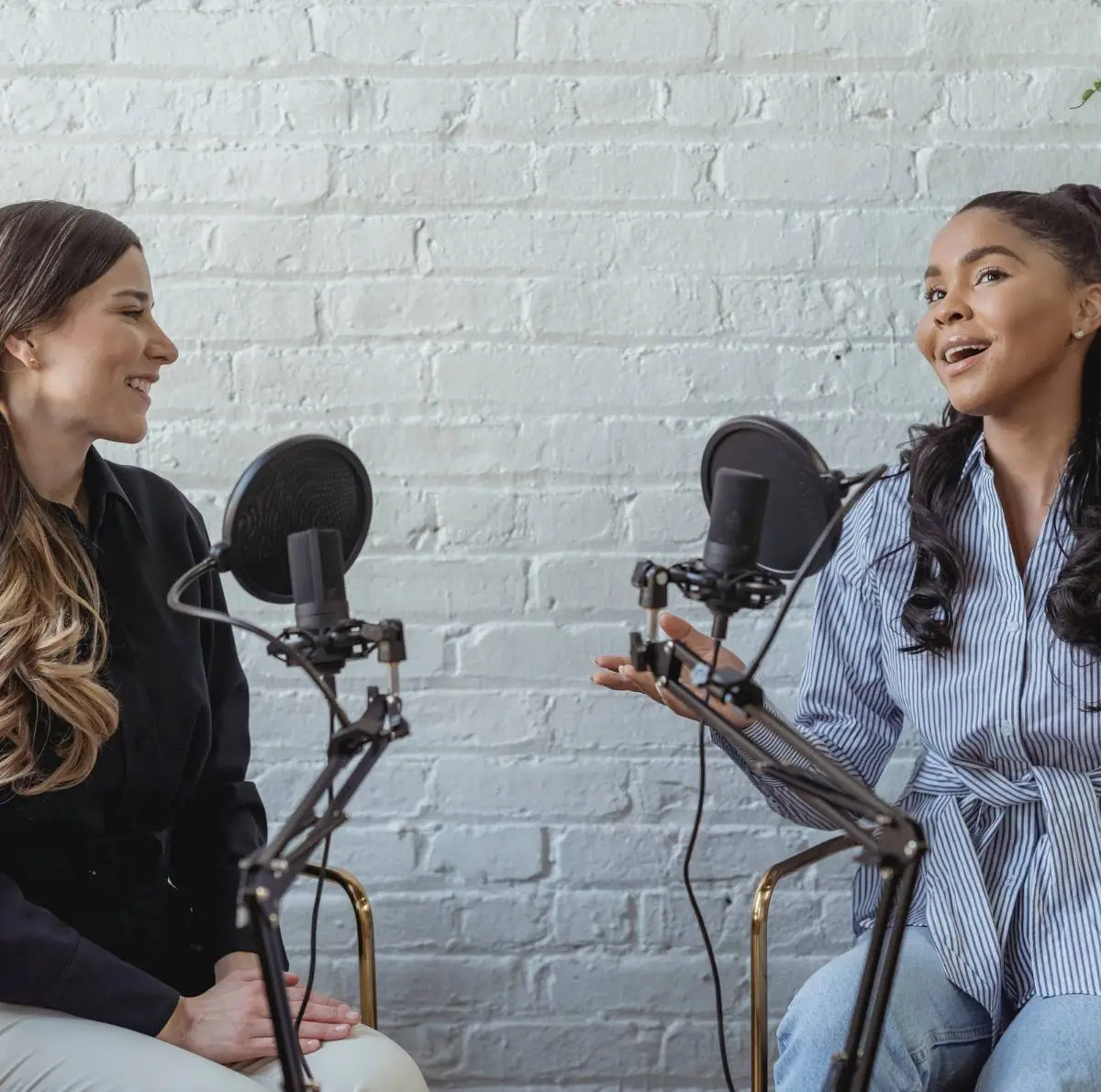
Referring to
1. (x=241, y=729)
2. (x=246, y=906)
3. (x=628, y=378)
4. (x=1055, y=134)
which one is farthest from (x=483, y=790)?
(x=1055, y=134)

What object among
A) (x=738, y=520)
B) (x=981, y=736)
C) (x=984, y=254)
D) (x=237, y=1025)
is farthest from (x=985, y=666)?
(x=237, y=1025)

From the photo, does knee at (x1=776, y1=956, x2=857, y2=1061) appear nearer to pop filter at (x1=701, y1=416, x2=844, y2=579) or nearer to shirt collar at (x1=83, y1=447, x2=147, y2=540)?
pop filter at (x1=701, y1=416, x2=844, y2=579)

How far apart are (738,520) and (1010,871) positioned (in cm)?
64

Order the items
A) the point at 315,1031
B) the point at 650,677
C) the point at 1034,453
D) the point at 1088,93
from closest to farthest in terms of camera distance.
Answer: the point at 650,677
the point at 315,1031
the point at 1034,453
the point at 1088,93

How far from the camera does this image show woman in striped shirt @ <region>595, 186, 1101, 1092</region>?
1.28 metres

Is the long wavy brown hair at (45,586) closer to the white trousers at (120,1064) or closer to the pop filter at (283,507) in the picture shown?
the white trousers at (120,1064)

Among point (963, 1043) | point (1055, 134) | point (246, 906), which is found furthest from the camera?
point (1055, 134)

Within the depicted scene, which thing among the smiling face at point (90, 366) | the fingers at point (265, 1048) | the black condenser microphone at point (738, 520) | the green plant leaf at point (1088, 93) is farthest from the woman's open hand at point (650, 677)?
the green plant leaf at point (1088, 93)

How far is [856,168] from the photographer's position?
167 cm

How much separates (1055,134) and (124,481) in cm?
122

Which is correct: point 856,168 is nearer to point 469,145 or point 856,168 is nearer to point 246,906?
point 469,145

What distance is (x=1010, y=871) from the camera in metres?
1.34

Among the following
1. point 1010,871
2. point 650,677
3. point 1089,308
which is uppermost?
point 1089,308

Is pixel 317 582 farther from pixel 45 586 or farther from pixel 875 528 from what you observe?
pixel 875 528
